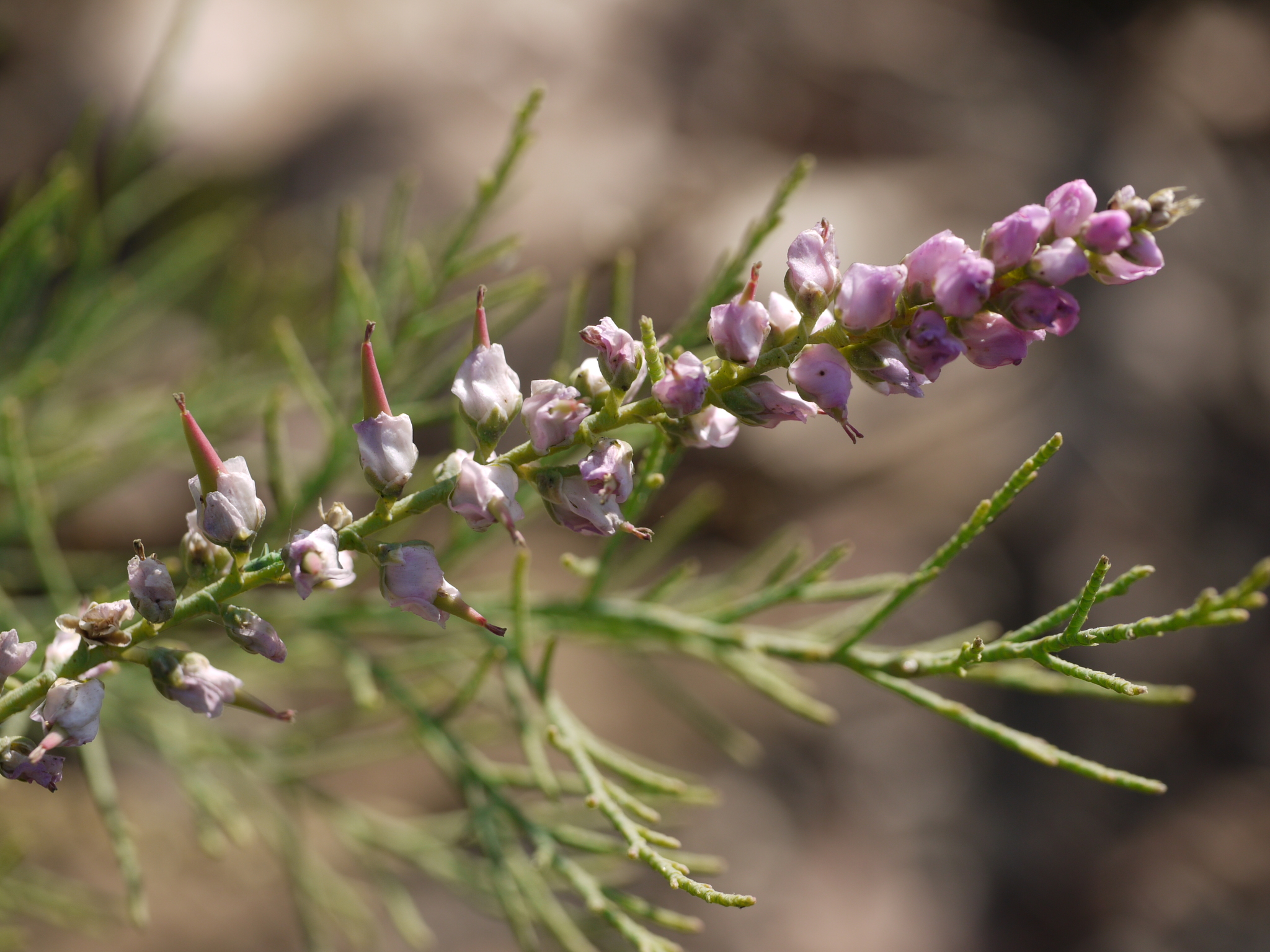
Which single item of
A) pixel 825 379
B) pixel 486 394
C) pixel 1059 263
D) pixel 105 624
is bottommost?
pixel 105 624

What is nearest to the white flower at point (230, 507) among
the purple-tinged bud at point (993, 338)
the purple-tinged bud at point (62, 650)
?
the purple-tinged bud at point (62, 650)

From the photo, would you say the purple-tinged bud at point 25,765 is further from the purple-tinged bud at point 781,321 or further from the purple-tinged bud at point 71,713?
the purple-tinged bud at point 781,321

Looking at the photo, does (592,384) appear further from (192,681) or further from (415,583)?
(192,681)

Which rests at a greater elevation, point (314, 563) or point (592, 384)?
point (592, 384)

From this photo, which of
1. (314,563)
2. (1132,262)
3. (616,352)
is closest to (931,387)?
(1132,262)

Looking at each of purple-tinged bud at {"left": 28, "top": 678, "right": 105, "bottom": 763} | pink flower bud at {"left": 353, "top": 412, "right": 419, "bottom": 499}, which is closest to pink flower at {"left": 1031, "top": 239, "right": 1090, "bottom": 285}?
pink flower bud at {"left": 353, "top": 412, "right": 419, "bottom": 499}

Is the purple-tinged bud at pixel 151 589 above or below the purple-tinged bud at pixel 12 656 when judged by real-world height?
above

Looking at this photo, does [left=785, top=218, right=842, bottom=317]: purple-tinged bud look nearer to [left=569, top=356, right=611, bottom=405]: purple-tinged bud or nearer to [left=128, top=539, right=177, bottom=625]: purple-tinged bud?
[left=569, top=356, right=611, bottom=405]: purple-tinged bud
